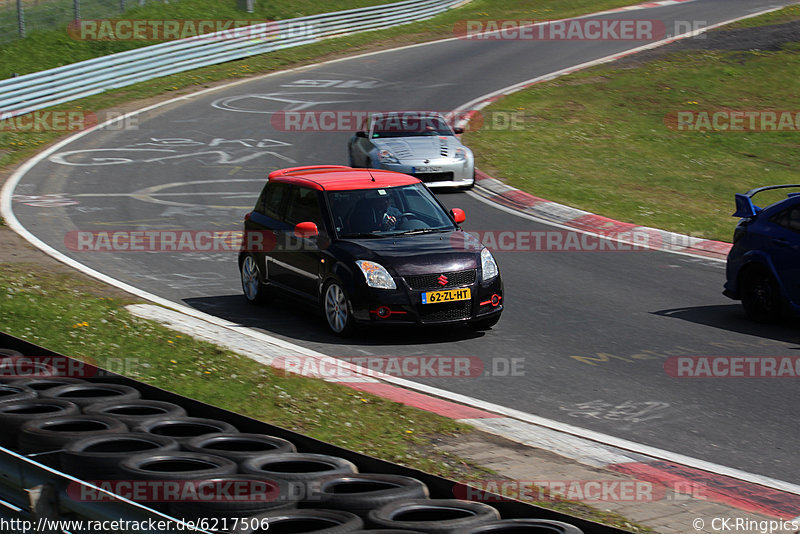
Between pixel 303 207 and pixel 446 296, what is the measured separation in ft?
7.90

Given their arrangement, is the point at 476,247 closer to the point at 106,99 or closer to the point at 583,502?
the point at 583,502

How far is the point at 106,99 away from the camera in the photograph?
3081cm

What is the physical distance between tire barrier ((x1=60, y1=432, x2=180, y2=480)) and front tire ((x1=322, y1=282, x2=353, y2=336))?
5078mm

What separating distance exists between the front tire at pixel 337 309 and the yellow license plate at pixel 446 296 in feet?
2.86

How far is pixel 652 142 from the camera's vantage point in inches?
1025

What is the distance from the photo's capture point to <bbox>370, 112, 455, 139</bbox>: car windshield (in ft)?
69.3

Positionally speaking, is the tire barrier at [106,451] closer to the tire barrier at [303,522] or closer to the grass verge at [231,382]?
the tire barrier at [303,522]

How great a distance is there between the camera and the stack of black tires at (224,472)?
5027mm

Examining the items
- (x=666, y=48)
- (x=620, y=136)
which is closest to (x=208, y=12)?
(x=666, y=48)

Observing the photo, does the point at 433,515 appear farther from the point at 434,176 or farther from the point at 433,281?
the point at 434,176

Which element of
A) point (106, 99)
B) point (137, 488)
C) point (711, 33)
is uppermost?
point (711, 33)

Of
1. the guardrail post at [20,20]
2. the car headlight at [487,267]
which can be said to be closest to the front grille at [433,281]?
the car headlight at [487,267]

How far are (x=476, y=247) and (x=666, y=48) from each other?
29.4 metres

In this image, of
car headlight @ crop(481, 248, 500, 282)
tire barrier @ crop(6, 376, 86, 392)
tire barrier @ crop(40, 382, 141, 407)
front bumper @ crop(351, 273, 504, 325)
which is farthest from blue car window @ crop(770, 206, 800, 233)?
tire barrier @ crop(6, 376, 86, 392)
